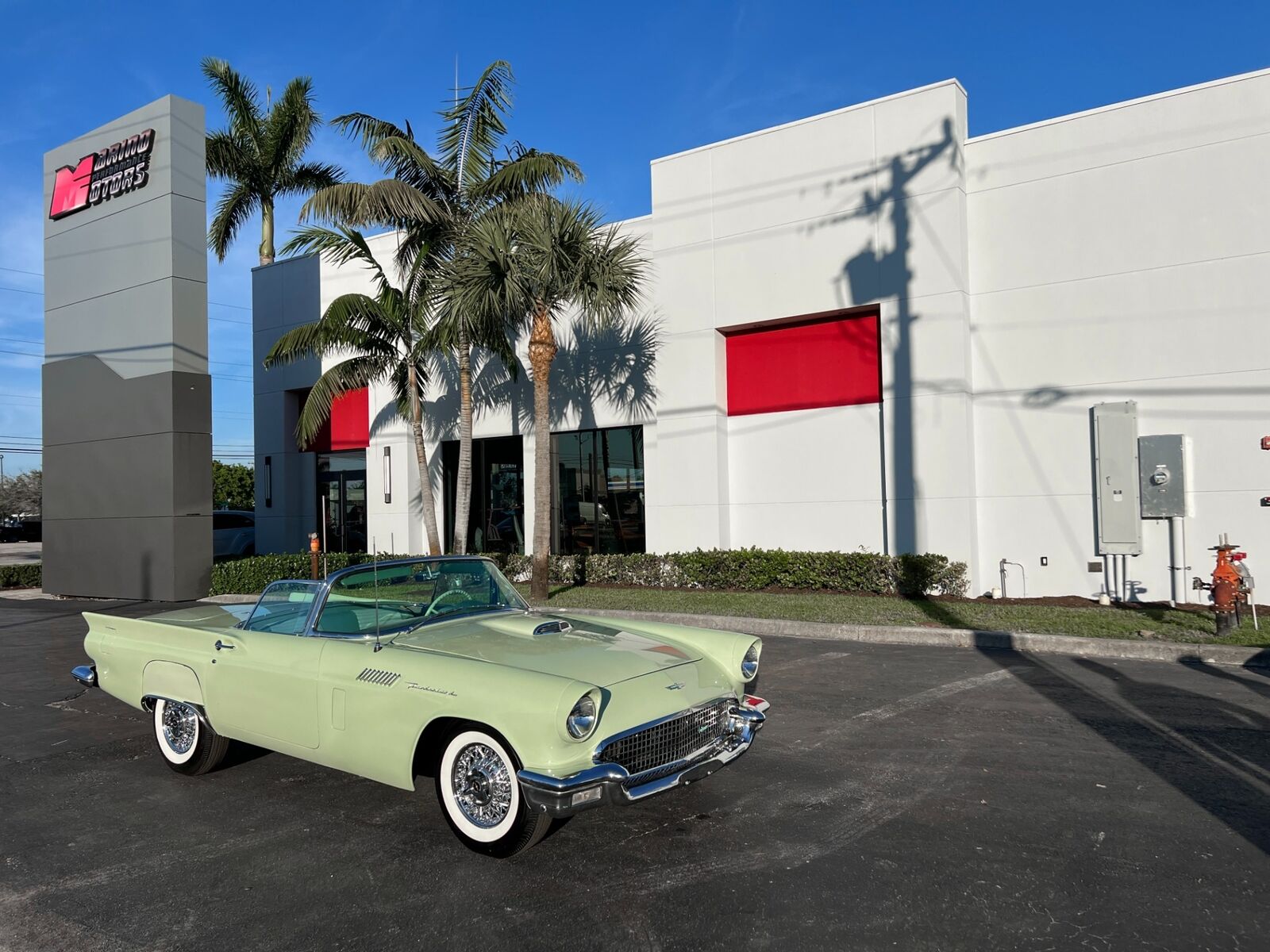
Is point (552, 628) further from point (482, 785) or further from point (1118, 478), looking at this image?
point (1118, 478)

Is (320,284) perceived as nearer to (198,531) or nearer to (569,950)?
(198,531)

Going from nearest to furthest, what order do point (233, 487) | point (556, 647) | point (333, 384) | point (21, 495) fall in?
point (556, 647) → point (333, 384) → point (21, 495) → point (233, 487)

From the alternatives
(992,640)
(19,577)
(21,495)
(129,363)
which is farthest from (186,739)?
(21,495)

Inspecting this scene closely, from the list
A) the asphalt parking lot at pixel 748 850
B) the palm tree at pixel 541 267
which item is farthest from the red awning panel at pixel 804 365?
the asphalt parking lot at pixel 748 850

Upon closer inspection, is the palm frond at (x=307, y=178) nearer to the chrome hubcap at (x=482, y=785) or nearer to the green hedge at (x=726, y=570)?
the green hedge at (x=726, y=570)

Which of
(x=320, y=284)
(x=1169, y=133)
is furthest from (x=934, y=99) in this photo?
(x=320, y=284)

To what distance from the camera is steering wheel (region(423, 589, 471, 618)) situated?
545 cm

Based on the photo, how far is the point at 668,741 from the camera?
4320 mm

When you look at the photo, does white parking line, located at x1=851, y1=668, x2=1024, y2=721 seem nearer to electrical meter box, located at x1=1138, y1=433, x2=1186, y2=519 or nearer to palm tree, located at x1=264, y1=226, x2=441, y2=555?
electrical meter box, located at x1=1138, y1=433, x2=1186, y2=519

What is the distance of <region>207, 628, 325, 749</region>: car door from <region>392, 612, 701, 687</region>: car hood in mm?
559

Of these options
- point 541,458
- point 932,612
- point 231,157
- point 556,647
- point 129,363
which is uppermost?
point 231,157

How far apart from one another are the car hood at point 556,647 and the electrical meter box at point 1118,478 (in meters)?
9.75

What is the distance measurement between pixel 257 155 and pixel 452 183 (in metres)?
11.3

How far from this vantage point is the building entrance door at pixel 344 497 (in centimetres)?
2155
